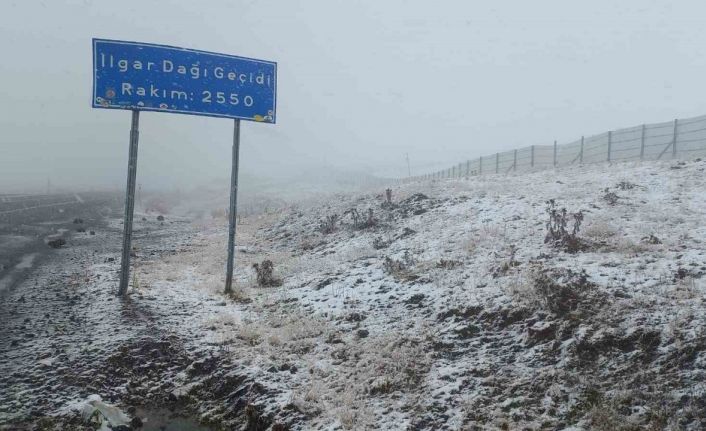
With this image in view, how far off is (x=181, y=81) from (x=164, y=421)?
7.59 meters

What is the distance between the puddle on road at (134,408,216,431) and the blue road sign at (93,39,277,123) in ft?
22.4

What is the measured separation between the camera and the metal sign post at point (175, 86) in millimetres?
9352

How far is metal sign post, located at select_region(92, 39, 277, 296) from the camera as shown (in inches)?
368

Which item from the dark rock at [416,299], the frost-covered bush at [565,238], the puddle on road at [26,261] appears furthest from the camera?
the puddle on road at [26,261]

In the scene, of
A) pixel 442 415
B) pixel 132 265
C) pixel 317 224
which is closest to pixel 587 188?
pixel 317 224

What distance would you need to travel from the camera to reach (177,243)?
60.1 feet

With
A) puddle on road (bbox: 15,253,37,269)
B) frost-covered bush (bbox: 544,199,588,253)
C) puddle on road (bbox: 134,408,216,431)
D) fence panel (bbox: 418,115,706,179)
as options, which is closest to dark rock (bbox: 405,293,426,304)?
frost-covered bush (bbox: 544,199,588,253)

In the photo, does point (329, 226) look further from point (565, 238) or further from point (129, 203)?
point (565, 238)

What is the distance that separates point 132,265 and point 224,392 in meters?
8.73

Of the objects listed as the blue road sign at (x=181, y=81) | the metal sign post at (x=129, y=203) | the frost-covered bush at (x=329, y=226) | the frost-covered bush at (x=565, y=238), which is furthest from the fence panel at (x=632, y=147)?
the metal sign post at (x=129, y=203)

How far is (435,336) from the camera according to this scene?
681cm

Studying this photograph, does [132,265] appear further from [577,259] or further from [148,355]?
[577,259]

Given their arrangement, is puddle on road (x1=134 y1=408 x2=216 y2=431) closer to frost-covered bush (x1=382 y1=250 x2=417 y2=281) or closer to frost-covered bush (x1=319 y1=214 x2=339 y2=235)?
frost-covered bush (x1=382 y1=250 x2=417 y2=281)

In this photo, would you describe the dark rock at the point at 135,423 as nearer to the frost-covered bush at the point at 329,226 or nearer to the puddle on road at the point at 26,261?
the puddle on road at the point at 26,261
